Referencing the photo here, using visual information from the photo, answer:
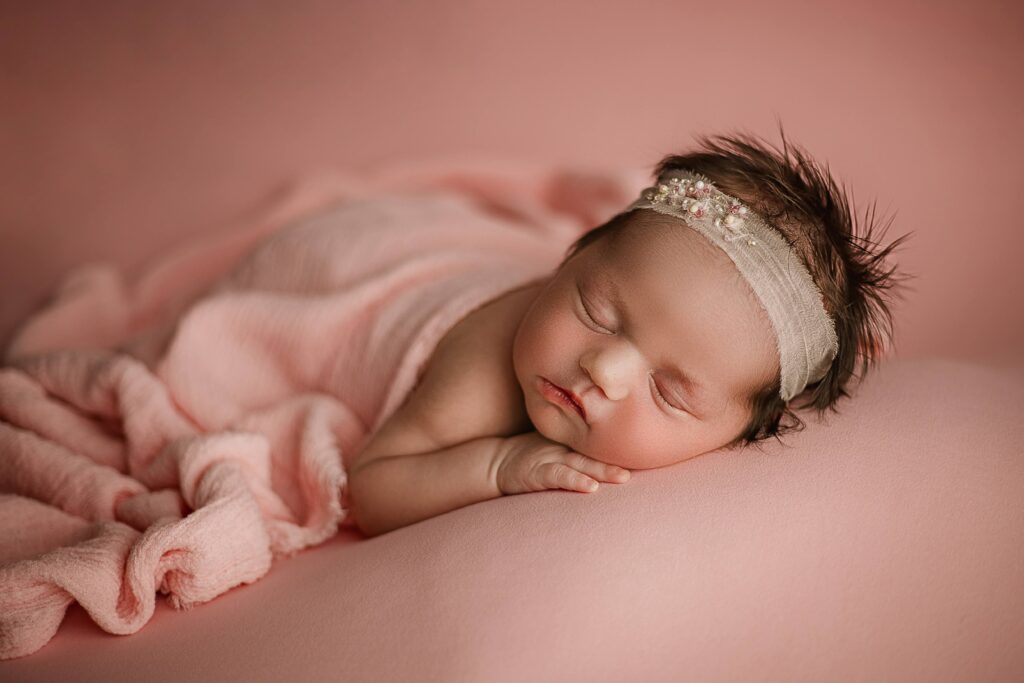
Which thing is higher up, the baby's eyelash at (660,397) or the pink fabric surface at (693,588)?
the baby's eyelash at (660,397)

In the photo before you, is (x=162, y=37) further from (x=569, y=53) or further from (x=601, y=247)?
(x=601, y=247)

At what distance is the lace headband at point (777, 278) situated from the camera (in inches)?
43.7

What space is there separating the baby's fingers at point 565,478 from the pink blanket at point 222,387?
0.36m

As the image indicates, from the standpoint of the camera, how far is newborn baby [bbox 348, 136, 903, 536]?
110 centimetres

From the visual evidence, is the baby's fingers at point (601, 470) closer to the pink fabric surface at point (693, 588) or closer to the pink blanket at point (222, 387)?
the pink fabric surface at point (693, 588)

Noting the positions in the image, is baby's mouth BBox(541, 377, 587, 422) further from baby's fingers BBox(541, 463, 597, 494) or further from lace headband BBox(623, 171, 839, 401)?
lace headband BBox(623, 171, 839, 401)

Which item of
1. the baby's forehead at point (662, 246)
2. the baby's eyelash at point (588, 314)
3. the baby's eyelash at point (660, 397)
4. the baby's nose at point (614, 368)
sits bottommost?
the baby's eyelash at point (660, 397)

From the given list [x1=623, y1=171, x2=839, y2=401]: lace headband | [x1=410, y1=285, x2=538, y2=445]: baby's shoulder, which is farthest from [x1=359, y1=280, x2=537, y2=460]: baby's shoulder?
[x1=623, y1=171, x2=839, y2=401]: lace headband

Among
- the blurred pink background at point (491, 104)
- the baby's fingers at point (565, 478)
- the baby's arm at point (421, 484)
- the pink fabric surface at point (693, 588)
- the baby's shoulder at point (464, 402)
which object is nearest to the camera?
the pink fabric surface at point (693, 588)

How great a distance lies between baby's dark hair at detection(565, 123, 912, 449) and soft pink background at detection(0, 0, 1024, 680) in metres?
0.07

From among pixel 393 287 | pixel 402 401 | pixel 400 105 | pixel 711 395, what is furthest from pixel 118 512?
pixel 400 105

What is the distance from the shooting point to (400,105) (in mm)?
2396

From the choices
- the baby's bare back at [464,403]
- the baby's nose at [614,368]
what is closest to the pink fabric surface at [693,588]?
the baby's nose at [614,368]

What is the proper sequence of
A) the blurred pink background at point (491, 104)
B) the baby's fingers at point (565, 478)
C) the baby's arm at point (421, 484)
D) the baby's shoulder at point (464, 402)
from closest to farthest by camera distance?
the baby's fingers at point (565, 478), the baby's arm at point (421, 484), the baby's shoulder at point (464, 402), the blurred pink background at point (491, 104)
